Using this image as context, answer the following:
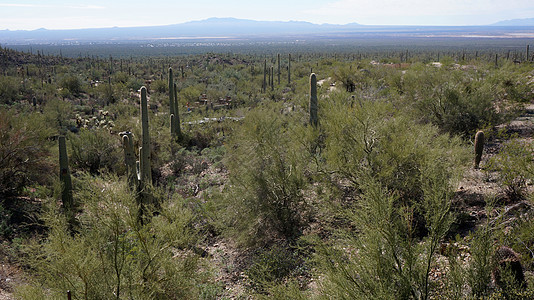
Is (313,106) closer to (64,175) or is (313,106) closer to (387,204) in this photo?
(64,175)

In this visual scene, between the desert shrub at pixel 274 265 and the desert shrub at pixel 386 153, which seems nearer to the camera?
the desert shrub at pixel 274 265

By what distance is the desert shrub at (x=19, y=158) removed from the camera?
11562 millimetres

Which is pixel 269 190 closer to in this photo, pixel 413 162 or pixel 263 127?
pixel 263 127

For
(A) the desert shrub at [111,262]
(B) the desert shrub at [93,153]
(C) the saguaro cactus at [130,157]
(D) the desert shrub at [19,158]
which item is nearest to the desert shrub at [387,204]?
(A) the desert shrub at [111,262]

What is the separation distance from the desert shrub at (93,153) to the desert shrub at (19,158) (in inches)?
67.2

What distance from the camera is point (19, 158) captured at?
12031 mm

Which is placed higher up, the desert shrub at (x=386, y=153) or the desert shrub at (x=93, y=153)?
the desert shrub at (x=386, y=153)

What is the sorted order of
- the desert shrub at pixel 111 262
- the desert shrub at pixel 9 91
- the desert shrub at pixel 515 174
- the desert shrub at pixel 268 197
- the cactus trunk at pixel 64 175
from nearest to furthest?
the desert shrub at pixel 111 262, the desert shrub at pixel 515 174, the desert shrub at pixel 268 197, the cactus trunk at pixel 64 175, the desert shrub at pixel 9 91

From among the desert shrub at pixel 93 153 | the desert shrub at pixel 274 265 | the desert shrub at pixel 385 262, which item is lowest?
the desert shrub at pixel 274 265

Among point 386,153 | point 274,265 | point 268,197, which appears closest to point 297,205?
point 268,197

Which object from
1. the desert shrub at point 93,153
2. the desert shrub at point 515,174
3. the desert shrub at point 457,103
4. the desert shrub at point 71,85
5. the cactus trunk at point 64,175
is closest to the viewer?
the desert shrub at point 515,174

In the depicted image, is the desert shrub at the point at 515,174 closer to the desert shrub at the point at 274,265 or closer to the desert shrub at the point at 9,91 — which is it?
the desert shrub at the point at 274,265

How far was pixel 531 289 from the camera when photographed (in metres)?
4.01

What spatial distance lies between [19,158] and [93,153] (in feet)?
10.6
